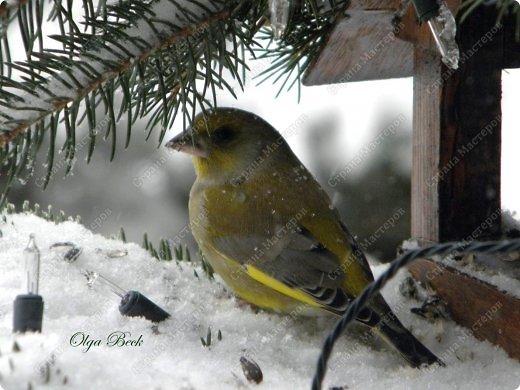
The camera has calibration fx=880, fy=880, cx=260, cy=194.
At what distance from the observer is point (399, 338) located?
87.5 inches

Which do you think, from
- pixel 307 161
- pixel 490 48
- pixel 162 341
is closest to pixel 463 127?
pixel 490 48

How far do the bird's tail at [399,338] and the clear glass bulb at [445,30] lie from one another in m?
0.71

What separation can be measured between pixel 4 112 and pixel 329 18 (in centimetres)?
98

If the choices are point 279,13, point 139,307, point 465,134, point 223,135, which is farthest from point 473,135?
point 139,307

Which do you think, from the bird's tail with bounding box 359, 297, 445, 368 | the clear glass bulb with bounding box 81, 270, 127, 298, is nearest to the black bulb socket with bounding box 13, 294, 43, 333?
the clear glass bulb with bounding box 81, 270, 127, 298

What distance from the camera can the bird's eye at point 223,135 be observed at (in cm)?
284

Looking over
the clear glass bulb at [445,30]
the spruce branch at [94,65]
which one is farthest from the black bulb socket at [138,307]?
the clear glass bulb at [445,30]

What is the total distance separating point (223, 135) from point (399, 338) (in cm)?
96

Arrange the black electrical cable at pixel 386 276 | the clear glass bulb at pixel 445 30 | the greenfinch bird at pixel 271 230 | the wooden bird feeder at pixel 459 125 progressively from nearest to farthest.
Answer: the black electrical cable at pixel 386 276, the clear glass bulb at pixel 445 30, the greenfinch bird at pixel 271 230, the wooden bird feeder at pixel 459 125

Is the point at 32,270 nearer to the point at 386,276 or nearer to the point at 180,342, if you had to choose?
the point at 180,342

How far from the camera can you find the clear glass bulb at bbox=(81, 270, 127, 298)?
2.44 m

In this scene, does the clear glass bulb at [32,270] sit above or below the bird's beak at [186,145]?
below

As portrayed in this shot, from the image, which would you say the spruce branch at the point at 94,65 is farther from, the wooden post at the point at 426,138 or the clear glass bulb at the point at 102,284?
the wooden post at the point at 426,138

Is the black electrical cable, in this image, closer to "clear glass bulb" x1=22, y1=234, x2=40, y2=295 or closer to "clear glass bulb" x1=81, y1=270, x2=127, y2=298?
"clear glass bulb" x1=22, y1=234, x2=40, y2=295
